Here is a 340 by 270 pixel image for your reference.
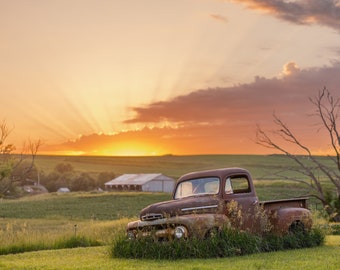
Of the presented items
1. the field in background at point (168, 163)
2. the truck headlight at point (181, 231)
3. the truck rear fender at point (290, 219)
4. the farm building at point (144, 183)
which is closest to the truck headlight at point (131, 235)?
the truck headlight at point (181, 231)

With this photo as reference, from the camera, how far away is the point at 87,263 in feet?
49.8

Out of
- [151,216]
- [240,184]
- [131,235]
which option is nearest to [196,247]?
[151,216]

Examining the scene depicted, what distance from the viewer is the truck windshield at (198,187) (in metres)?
16.8

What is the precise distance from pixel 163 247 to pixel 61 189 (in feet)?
299

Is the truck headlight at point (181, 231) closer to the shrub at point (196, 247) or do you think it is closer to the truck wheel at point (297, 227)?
the shrub at point (196, 247)

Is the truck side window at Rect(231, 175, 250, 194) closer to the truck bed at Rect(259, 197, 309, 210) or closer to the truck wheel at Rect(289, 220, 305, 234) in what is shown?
the truck bed at Rect(259, 197, 309, 210)

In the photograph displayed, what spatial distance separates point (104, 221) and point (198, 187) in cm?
2244

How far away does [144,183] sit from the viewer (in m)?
96.9

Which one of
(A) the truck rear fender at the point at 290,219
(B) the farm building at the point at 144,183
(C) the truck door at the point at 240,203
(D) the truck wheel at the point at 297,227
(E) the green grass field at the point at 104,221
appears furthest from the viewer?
(B) the farm building at the point at 144,183

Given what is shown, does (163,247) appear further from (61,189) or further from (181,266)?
(61,189)

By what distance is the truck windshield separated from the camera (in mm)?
16750

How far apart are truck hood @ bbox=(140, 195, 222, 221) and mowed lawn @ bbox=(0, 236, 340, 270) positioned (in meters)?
1.33

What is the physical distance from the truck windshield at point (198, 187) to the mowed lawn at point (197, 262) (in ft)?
6.97

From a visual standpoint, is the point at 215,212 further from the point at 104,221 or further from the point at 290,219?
the point at 104,221
